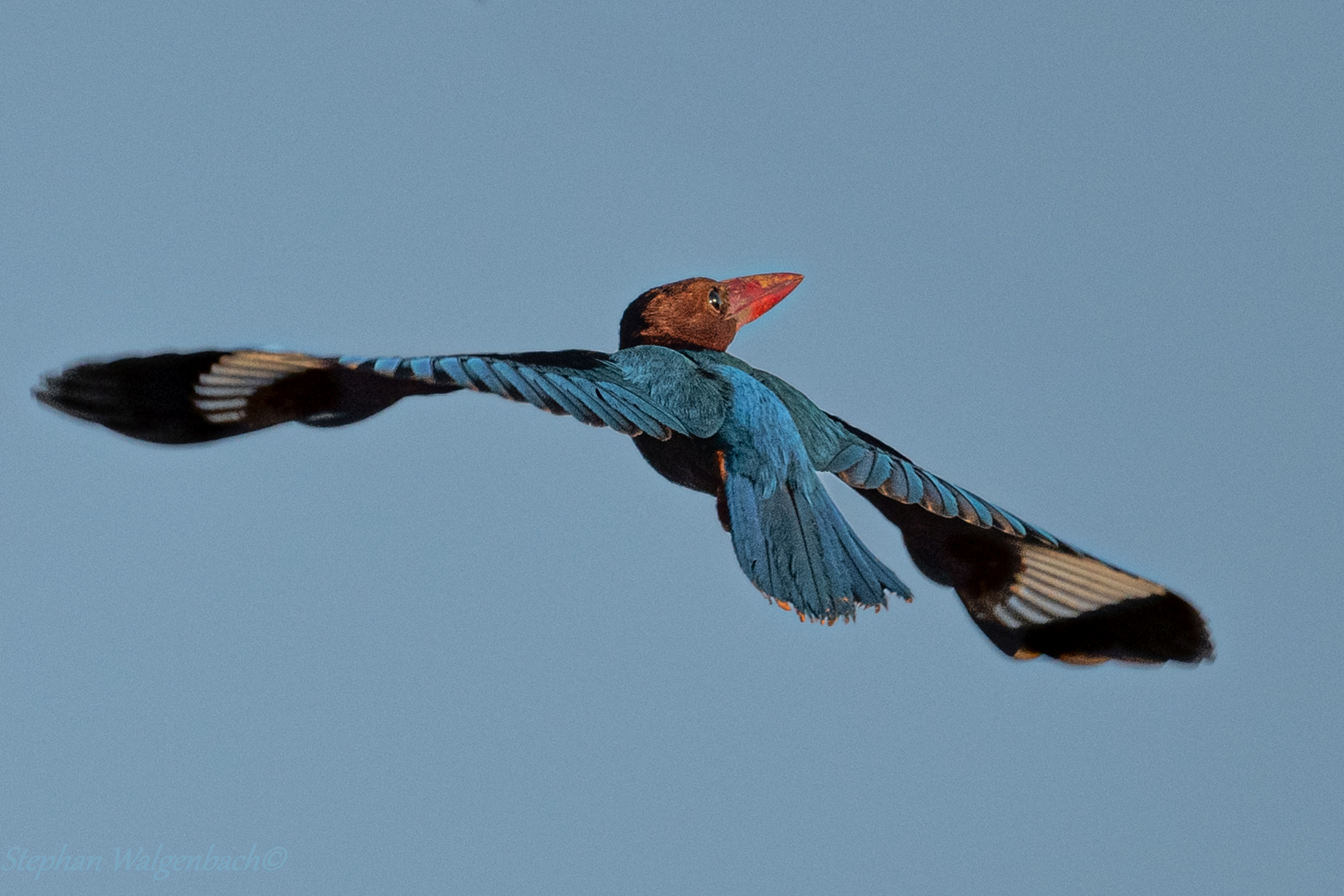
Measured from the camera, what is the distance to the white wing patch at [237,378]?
5207mm

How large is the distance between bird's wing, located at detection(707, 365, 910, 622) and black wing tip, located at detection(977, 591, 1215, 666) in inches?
51.1

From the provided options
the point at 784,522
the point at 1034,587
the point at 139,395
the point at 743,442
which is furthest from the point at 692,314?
the point at 139,395

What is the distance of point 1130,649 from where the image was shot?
6465 millimetres

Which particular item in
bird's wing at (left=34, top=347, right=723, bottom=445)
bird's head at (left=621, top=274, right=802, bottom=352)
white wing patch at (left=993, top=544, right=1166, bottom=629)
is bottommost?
white wing patch at (left=993, top=544, right=1166, bottom=629)

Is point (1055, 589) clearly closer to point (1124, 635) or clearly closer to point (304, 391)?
point (1124, 635)

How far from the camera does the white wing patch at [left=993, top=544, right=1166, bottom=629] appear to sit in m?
6.55

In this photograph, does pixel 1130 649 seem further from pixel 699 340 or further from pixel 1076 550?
pixel 699 340

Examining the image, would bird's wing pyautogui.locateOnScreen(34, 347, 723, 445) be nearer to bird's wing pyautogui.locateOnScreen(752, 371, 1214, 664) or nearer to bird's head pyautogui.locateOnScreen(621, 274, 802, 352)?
bird's wing pyautogui.locateOnScreen(752, 371, 1214, 664)

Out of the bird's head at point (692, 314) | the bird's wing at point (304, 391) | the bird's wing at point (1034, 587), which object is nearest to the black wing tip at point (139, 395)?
the bird's wing at point (304, 391)

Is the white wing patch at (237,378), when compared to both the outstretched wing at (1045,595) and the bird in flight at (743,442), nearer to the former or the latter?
the bird in flight at (743,442)

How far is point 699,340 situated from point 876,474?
111cm

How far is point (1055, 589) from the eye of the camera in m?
6.68

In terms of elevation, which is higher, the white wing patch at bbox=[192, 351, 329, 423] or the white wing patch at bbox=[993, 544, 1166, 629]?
the white wing patch at bbox=[192, 351, 329, 423]

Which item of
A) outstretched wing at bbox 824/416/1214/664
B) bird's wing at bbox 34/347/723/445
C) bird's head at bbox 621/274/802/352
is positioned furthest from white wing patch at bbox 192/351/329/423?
outstretched wing at bbox 824/416/1214/664
